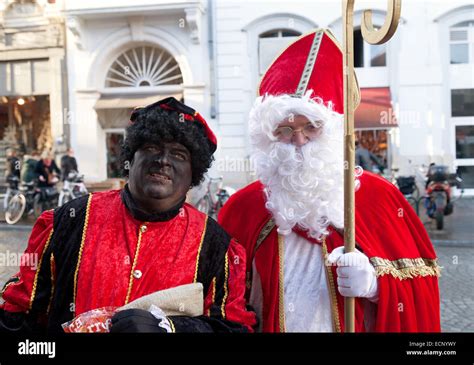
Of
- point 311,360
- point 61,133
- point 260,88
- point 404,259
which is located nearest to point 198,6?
point 260,88

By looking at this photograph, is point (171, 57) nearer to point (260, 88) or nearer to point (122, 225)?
point (260, 88)

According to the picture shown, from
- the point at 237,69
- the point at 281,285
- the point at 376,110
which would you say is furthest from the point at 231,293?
the point at 376,110

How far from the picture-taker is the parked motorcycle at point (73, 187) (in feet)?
7.95

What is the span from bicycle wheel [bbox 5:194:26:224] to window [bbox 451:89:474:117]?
2.13 m

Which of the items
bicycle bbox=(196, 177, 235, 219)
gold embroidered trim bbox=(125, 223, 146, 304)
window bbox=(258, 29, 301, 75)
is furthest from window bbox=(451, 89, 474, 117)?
gold embroidered trim bbox=(125, 223, 146, 304)

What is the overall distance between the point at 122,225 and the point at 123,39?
5.51 ft

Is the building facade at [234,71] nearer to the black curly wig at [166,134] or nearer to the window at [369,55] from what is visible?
the window at [369,55]

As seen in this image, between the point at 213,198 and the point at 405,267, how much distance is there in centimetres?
209

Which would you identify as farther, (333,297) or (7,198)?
(7,198)

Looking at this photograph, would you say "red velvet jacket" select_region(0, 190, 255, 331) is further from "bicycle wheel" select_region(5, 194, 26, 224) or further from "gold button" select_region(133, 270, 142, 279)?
"bicycle wheel" select_region(5, 194, 26, 224)

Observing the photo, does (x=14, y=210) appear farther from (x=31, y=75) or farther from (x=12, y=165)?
(x=31, y=75)

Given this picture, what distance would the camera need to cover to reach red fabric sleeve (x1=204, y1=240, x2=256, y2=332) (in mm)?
1283

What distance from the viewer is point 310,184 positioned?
5.05ft

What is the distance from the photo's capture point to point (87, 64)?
2.30 m
